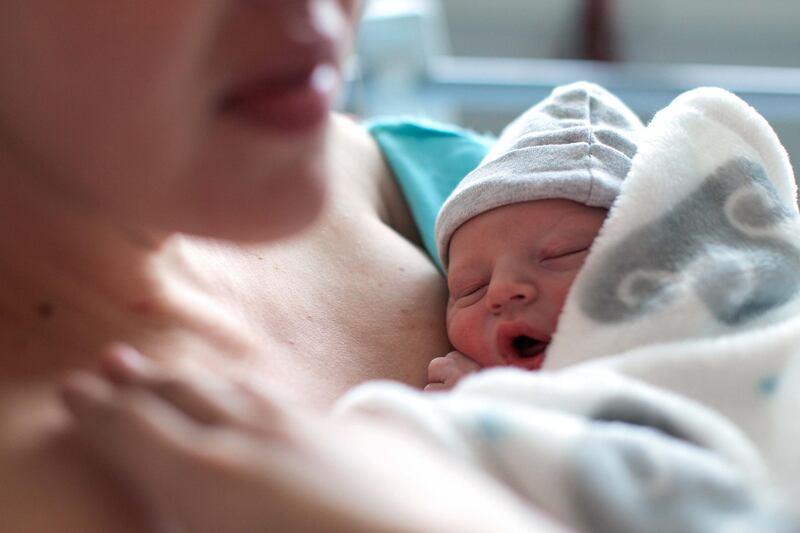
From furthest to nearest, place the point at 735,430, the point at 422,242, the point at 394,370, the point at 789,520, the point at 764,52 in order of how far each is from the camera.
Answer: the point at 764,52
the point at 422,242
the point at 394,370
the point at 735,430
the point at 789,520

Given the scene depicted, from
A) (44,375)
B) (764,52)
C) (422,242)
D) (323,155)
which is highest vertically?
(764,52)

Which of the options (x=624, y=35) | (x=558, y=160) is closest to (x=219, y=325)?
(x=558, y=160)

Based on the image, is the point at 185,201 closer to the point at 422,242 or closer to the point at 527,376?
the point at 527,376

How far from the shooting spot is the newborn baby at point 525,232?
785 millimetres

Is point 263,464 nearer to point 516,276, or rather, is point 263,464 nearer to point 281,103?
point 281,103

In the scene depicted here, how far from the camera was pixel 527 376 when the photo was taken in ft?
2.01

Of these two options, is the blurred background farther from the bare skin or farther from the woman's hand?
the woman's hand

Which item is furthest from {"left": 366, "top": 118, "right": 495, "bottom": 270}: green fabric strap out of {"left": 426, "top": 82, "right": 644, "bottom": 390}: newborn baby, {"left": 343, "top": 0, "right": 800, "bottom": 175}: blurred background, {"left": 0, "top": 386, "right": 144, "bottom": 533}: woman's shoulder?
{"left": 343, "top": 0, "right": 800, "bottom": 175}: blurred background

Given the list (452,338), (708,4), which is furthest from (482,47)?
(452,338)

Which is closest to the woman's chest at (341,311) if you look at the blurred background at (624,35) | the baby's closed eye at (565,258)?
the baby's closed eye at (565,258)

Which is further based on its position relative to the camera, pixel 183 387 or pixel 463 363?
pixel 463 363

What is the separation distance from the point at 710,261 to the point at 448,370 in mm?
199

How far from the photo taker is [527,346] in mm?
799

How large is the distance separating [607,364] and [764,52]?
2711 millimetres
